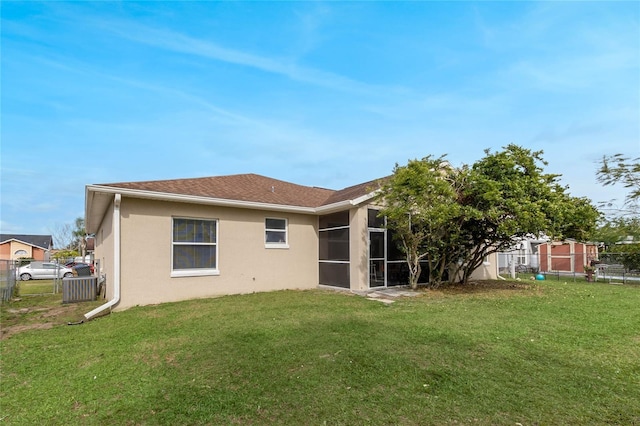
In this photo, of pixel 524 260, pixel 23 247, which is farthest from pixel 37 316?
pixel 23 247

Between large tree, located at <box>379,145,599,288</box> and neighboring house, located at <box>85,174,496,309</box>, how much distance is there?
1215mm

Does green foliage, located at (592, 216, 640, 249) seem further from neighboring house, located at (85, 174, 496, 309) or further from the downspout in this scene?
the downspout

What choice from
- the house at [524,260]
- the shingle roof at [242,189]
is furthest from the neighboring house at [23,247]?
the house at [524,260]

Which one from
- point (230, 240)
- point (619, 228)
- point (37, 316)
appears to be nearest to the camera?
point (37, 316)

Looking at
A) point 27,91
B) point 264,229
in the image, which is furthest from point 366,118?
point 27,91

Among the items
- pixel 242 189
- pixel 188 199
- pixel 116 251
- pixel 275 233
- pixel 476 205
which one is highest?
pixel 242 189

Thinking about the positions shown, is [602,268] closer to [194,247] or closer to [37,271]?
[194,247]

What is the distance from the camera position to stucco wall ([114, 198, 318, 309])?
896 centimetres

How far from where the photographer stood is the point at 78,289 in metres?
10.4

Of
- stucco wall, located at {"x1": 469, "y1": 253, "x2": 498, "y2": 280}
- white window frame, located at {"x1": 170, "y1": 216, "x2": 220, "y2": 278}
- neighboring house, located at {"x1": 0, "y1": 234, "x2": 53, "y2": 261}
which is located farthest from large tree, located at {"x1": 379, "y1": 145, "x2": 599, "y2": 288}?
neighboring house, located at {"x1": 0, "y1": 234, "x2": 53, "y2": 261}

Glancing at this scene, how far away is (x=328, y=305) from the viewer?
8469 mm

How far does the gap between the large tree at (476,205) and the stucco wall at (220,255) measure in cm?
359

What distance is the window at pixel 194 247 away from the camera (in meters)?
9.80

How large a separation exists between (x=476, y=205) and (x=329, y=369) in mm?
8927
